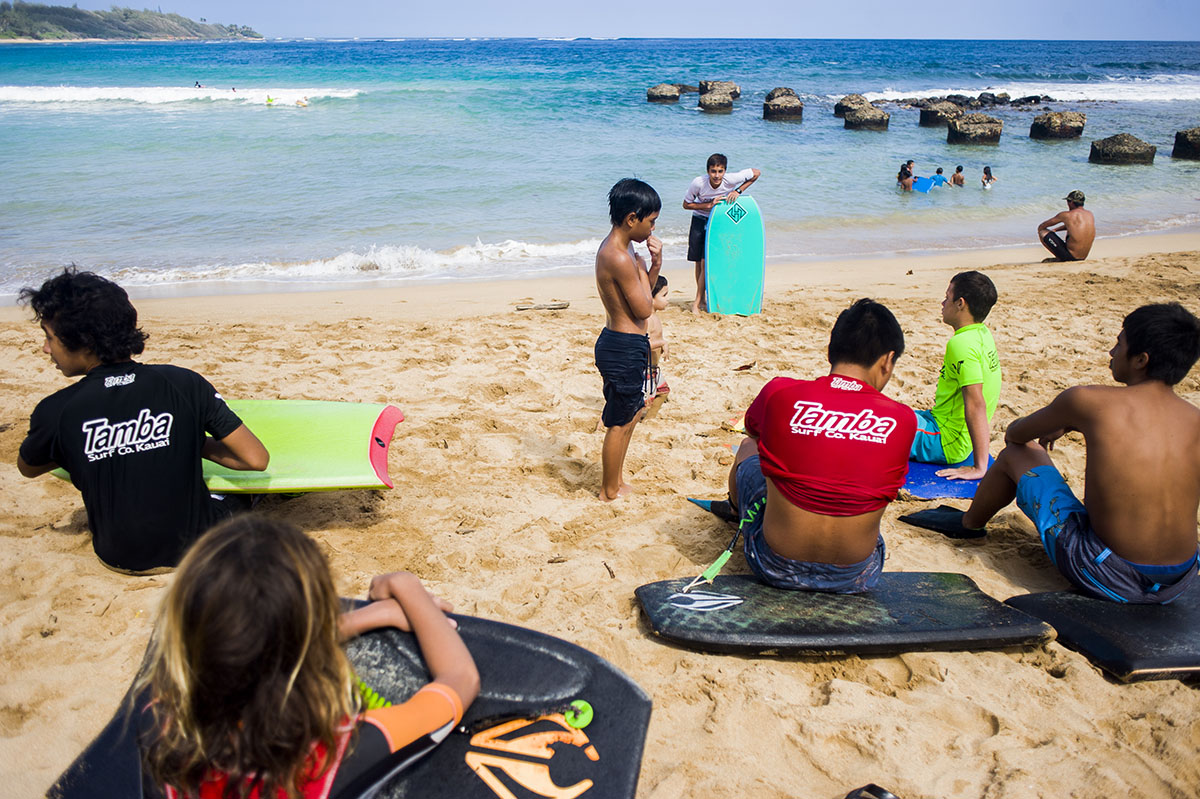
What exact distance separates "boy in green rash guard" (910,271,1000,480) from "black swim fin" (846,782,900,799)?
8.08ft

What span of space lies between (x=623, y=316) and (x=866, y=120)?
22074mm

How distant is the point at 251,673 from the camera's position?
1.31 meters

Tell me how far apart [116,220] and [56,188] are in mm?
2571

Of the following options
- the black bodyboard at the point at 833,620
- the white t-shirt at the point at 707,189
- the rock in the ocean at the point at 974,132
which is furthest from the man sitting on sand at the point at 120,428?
the rock in the ocean at the point at 974,132

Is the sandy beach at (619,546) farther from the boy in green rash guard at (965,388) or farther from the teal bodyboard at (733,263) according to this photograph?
the boy in green rash guard at (965,388)

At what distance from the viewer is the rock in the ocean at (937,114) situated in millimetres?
23641

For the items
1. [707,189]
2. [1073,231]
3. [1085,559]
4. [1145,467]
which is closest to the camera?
[1145,467]

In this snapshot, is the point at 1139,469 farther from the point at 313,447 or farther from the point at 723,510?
the point at 313,447

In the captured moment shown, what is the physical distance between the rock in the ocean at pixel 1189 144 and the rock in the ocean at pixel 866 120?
7.42 m

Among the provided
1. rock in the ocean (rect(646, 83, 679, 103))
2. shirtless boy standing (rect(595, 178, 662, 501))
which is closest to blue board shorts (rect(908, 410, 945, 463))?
shirtless boy standing (rect(595, 178, 662, 501))

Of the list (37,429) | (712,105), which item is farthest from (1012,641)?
(712,105)

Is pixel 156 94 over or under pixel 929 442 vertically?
over

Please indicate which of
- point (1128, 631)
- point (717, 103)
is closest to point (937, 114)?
point (717, 103)

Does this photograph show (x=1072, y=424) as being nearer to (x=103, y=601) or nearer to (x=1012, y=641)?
(x=1012, y=641)
